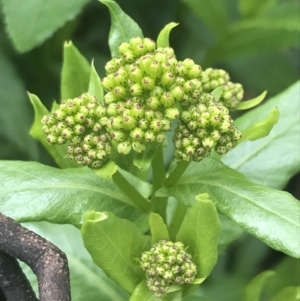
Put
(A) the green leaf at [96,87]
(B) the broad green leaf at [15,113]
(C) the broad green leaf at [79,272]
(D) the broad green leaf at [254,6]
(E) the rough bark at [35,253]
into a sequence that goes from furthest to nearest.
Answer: (D) the broad green leaf at [254,6], (B) the broad green leaf at [15,113], (C) the broad green leaf at [79,272], (A) the green leaf at [96,87], (E) the rough bark at [35,253]

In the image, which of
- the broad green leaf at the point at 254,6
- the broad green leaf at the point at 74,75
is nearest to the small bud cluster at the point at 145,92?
the broad green leaf at the point at 74,75


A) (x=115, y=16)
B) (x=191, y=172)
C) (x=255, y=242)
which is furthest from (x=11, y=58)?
(x=255, y=242)

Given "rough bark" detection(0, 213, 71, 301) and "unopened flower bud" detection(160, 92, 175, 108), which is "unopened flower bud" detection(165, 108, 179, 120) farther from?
"rough bark" detection(0, 213, 71, 301)

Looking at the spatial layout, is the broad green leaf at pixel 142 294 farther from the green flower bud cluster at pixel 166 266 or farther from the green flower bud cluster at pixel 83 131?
the green flower bud cluster at pixel 83 131

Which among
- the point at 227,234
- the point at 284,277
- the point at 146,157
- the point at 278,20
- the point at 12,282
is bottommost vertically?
the point at 284,277

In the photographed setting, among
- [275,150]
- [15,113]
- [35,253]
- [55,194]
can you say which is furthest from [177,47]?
[35,253]

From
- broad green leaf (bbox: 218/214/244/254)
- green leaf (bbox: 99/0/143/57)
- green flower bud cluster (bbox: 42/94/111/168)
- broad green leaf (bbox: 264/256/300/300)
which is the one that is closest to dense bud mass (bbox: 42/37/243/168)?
green flower bud cluster (bbox: 42/94/111/168)

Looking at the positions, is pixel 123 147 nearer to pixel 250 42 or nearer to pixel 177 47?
pixel 250 42
